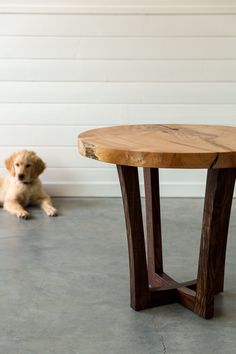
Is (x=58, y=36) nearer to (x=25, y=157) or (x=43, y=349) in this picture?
(x=25, y=157)

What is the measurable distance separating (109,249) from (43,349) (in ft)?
3.79

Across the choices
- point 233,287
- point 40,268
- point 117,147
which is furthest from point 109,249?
point 117,147

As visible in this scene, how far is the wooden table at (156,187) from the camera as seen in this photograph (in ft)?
5.88

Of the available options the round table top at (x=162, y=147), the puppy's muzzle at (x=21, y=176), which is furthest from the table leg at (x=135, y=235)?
the puppy's muzzle at (x=21, y=176)

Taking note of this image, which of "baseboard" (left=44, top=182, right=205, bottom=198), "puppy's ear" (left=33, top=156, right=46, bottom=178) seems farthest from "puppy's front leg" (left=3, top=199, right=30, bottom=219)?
"baseboard" (left=44, top=182, right=205, bottom=198)

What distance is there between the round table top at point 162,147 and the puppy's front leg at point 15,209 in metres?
1.58

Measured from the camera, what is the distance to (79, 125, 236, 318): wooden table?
179 cm

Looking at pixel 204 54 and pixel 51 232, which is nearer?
pixel 51 232

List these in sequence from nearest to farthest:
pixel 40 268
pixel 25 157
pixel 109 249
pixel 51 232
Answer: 1. pixel 40 268
2. pixel 109 249
3. pixel 51 232
4. pixel 25 157

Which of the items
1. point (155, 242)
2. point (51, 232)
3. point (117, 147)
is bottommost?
point (51, 232)

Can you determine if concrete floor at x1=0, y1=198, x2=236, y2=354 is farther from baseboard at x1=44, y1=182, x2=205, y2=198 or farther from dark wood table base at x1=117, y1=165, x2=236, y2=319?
baseboard at x1=44, y1=182, x2=205, y2=198

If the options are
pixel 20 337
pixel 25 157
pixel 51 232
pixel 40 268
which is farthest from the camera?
pixel 25 157

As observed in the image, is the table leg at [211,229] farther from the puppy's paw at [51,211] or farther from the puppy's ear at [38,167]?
the puppy's ear at [38,167]

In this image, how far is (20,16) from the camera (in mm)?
4078
